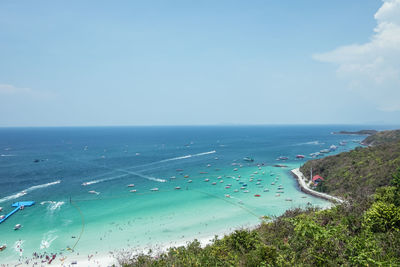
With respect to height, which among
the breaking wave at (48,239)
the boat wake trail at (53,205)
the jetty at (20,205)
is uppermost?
the jetty at (20,205)

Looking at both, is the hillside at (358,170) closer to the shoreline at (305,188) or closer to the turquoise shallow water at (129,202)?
the shoreline at (305,188)

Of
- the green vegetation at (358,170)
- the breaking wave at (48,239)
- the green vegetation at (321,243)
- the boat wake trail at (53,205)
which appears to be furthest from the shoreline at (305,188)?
the boat wake trail at (53,205)

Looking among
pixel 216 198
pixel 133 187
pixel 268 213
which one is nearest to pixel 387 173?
pixel 268 213

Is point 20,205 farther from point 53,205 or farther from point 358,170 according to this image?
point 358,170

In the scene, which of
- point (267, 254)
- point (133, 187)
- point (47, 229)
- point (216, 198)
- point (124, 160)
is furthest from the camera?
point (124, 160)

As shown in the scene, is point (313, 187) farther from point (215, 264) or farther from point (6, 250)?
point (6, 250)

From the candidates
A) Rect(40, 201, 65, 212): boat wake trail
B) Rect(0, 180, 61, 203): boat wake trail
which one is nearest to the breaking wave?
Rect(40, 201, 65, 212): boat wake trail

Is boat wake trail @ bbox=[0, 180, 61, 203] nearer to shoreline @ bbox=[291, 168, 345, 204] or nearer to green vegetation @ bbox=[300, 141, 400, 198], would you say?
shoreline @ bbox=[291, 168, 345, 204]

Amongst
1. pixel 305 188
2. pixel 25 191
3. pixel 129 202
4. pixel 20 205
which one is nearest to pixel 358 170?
pixel 305 188

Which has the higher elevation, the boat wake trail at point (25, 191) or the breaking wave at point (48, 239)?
the boat wake trail at point (25, 191)

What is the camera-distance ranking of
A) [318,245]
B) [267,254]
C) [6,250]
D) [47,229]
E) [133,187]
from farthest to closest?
[133,187] < [47,229] < [6,250] < [318,245] < [267,254]

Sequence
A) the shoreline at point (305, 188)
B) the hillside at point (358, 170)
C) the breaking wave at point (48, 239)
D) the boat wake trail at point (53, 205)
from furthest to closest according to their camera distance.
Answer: the boat wake trail at point (53, 205)
the shoreline at point (305, 188)
the hillside at point (358, 170)
the breaking wave at point (48, 239)
